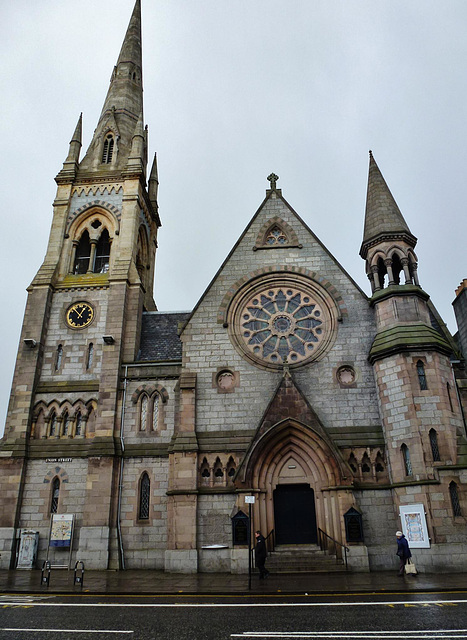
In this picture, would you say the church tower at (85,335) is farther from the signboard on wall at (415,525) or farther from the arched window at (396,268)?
the arched window at (396,268)

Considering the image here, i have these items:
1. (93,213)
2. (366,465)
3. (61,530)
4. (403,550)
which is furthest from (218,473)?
(93,213)

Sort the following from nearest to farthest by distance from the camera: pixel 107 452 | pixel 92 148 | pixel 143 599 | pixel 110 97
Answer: pixel 143 599
pixel 107 452
pixel 92 148
pixel 110 97

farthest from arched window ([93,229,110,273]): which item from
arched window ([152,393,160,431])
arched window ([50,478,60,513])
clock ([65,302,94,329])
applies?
arched window ([50,478,60,513])

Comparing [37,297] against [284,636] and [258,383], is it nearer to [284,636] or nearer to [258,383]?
[258,383]

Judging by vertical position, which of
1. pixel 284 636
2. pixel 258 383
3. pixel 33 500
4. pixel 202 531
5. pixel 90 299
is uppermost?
pixel 90 299

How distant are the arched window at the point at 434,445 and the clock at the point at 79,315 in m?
17.6

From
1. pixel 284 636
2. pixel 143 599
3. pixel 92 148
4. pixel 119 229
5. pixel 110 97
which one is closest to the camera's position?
pixel 284 636

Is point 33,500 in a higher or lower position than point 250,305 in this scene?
lower

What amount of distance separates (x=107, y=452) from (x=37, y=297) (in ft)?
33.1

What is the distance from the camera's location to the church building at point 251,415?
18.6 m

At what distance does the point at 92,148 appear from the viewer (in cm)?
3275

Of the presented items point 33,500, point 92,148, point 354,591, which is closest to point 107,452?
point 33,500

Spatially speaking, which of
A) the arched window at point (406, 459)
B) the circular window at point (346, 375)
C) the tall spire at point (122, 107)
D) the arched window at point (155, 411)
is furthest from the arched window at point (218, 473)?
the tall spire at point (122, 107)

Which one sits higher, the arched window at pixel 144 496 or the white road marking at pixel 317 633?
the arched window at pixel 144 496
